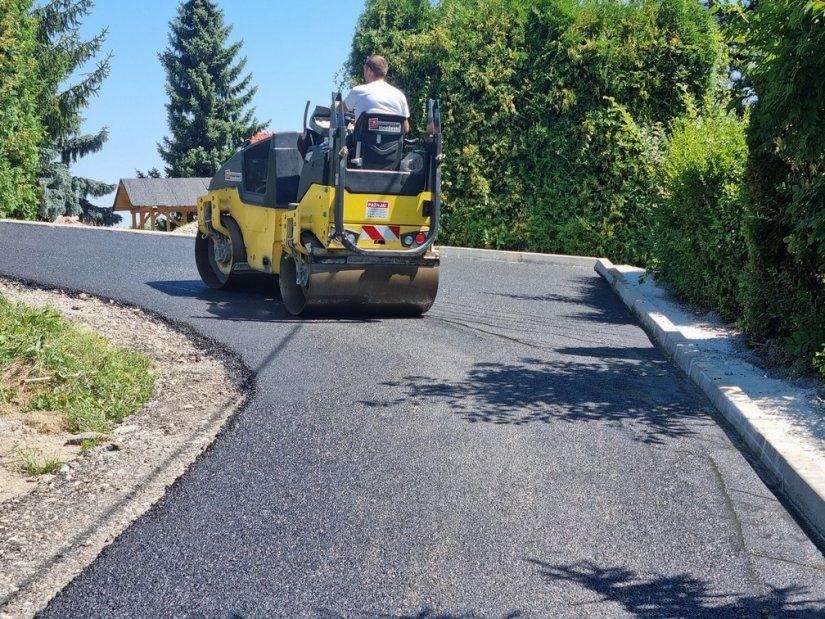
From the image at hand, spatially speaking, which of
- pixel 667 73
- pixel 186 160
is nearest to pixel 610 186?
pixel 667 73

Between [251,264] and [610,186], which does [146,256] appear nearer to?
[251,264]

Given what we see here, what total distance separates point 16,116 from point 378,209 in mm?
15726

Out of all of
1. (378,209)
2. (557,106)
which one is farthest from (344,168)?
(557,106)

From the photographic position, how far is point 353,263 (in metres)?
10.5

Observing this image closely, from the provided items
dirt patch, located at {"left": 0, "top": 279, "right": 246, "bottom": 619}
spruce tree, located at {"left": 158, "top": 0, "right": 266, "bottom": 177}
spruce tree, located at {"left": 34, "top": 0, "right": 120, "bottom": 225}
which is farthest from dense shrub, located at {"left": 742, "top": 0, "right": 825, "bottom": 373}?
spruce tree, located at {"left": 158, "top": 0, "right": 266, "bottom": 177}

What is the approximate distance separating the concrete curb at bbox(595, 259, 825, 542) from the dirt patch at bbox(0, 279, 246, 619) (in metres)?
3.37

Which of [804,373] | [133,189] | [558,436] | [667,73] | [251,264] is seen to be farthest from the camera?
[133,189]

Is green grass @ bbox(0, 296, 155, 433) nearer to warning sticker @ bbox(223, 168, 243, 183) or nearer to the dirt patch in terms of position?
the dirt patch

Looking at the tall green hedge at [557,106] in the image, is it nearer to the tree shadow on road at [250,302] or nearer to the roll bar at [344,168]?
the tree shadow on road at [250,302]

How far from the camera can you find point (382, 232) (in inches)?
414

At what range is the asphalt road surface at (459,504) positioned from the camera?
407 cm

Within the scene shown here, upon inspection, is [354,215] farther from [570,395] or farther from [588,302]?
[588,302]

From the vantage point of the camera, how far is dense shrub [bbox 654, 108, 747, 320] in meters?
10.5

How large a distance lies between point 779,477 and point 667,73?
14.2 metres
